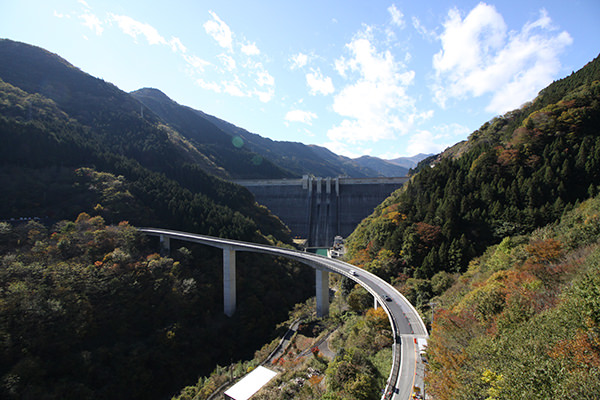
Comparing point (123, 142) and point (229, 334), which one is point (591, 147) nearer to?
point (229, 334)

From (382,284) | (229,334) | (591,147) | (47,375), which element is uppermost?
(591,147)

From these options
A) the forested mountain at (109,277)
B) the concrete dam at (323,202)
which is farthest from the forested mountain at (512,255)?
the concrete dam at (323,202)

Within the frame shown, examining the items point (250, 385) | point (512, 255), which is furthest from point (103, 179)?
point (512, 255)

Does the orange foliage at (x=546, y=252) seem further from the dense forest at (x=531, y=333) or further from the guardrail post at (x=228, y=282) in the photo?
the guardrail post at (x=228, y=282)

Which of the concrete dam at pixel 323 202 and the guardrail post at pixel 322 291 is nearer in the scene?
the guardrail post at pixel 322 291

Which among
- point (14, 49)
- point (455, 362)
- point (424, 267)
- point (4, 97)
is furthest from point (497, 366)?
point (14, 49)

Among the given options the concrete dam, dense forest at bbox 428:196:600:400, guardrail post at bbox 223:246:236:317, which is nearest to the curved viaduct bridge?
guardrail post at bbox 223:246:236:317

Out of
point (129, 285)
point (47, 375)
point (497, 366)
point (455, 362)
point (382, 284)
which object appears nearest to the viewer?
point (497, 366)
